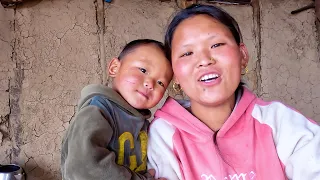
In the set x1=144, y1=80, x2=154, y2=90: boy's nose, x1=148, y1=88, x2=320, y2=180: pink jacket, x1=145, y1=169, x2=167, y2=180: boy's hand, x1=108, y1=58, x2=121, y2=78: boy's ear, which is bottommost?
x1=145, y1=169, x2=167, y2=180: boy's hand

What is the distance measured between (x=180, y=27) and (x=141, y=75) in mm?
230

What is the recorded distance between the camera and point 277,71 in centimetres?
347

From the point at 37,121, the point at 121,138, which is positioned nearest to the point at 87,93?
the point at 121,138

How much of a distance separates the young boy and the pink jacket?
0.09m

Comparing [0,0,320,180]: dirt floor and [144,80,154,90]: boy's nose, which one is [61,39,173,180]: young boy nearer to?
[144,80,154,90]: boy's nose

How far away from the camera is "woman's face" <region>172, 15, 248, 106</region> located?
1275 mm

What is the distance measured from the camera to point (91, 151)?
3.83 ft

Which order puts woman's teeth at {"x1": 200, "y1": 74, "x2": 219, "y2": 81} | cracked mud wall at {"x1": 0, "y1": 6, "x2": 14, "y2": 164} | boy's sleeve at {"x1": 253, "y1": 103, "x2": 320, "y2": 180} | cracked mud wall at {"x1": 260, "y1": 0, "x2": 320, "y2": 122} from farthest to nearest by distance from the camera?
1. cracked mud wall at {"x1": 260, "y1": 0, "x2": 320, "y2": 122}
2. cracked mud wall at {"x1": 0, "y1": 6, "x2": 14, "y2": 164}
3. woman's teeth at {"x1": 200, "y1": 74, "x2": 219, "y2": 81}
4. boy's sleeve at {"x1": 253, "y1": 103, "x2": 320, "y2": 180}

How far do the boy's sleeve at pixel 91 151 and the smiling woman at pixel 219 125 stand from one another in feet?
0.62

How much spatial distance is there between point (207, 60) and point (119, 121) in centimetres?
38

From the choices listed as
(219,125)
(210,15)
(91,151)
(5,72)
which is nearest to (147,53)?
(210,15)

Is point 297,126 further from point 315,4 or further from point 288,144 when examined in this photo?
point 315,4

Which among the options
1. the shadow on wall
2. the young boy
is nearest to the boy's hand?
the young boy

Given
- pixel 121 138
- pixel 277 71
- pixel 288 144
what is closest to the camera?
pixel 288 144
